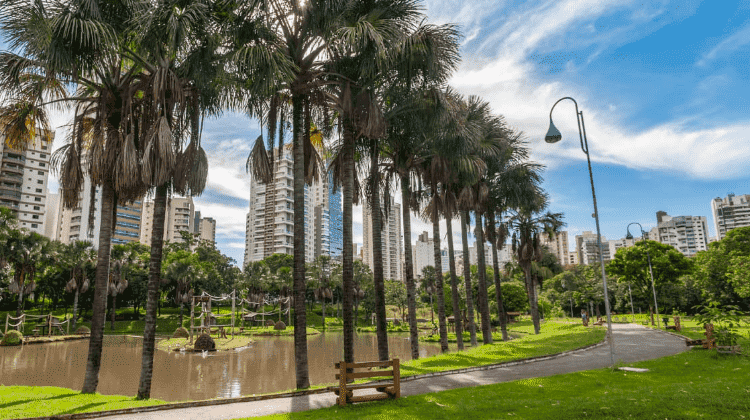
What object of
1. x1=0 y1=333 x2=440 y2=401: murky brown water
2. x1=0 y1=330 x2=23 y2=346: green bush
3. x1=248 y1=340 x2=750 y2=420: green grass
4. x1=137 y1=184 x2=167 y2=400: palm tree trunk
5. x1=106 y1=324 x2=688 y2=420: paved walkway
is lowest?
x1=0 y1=333 x2=440 y2=401: murky brown water

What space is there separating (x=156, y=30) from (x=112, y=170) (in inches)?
164

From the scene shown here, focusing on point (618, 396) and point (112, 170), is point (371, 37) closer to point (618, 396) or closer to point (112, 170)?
point (112, 170)

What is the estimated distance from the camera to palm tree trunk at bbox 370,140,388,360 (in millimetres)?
16234

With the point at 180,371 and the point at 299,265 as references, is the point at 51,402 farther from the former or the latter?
the point at 180,371

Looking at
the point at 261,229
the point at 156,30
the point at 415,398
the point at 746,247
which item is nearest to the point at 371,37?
the point at 156,30

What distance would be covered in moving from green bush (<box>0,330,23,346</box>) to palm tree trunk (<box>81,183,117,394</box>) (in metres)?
31.2

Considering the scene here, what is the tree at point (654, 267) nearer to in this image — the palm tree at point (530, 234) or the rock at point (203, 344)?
the palm tree at point (530, 234)

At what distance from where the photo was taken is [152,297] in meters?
12.6

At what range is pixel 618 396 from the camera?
9352mm

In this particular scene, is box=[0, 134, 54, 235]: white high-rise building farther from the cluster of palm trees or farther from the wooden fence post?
the wooden fence post

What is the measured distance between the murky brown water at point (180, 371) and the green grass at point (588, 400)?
25.5ft

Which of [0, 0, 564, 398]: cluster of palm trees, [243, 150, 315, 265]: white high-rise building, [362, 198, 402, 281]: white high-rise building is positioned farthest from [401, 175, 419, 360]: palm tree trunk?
[362, 198, 402, 281]: white high-rise building

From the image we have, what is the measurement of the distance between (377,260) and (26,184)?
105 meters

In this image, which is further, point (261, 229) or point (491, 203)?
point (261, 229)
